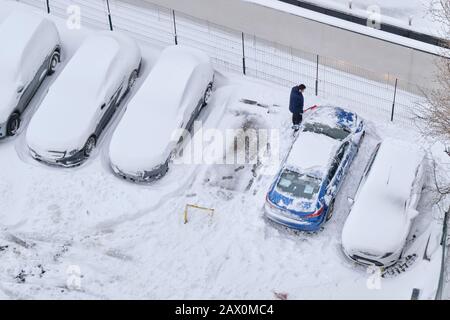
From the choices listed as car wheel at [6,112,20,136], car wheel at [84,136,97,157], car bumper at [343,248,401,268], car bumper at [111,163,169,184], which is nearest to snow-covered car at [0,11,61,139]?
car wheel at [6,112,20,136]

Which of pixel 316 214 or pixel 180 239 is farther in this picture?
pixel 180 239

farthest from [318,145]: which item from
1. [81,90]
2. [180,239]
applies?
[81,90]

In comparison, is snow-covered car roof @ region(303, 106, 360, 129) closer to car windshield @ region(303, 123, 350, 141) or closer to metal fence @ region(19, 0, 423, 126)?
car windshield @ region(303, 123, 350, 141)

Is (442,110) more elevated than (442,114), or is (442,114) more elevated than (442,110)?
(442,114)

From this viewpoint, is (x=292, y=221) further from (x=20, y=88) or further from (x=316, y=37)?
(x=20, y=88)
